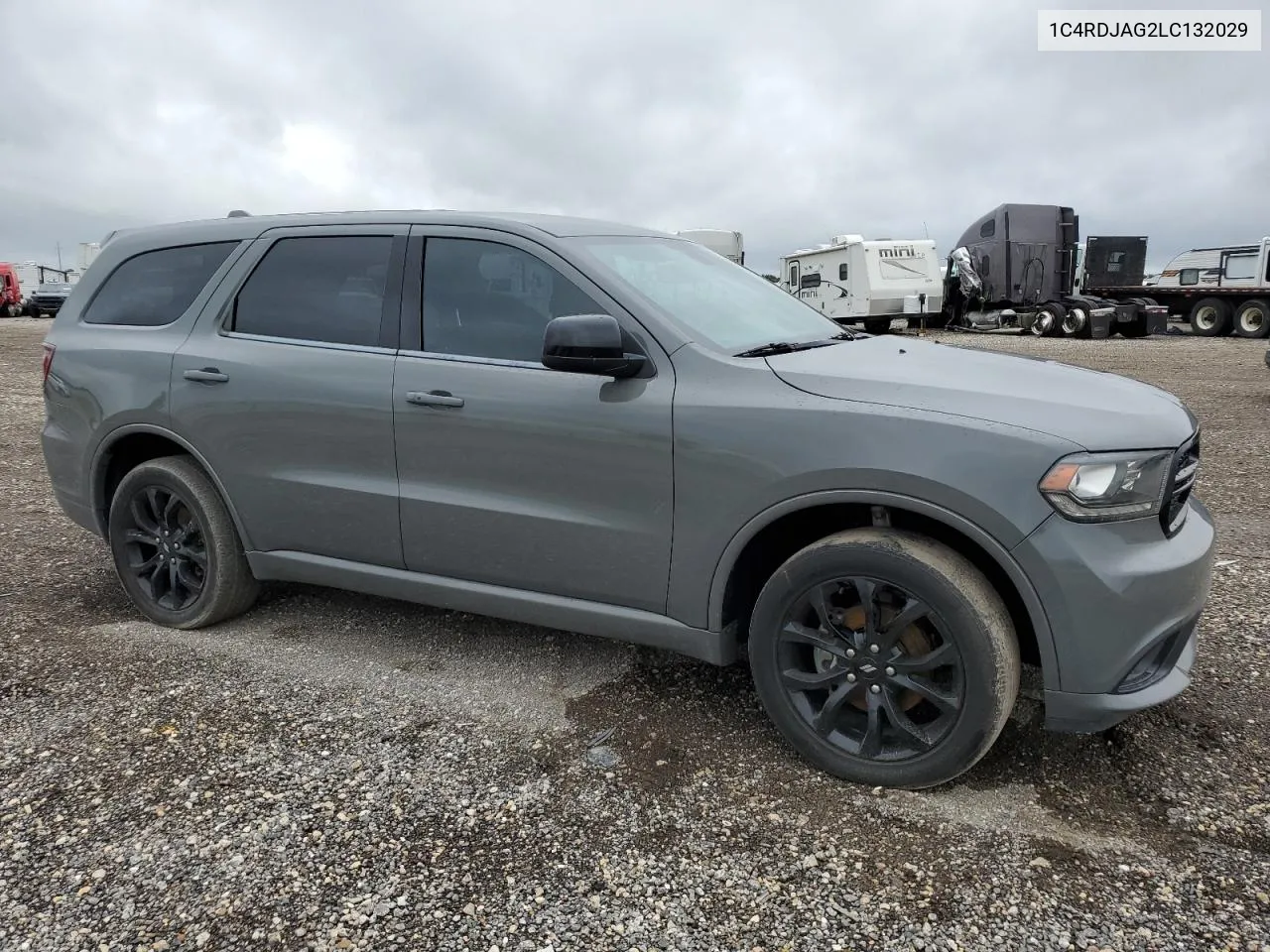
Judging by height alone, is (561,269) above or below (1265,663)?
above

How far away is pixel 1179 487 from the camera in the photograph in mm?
2668

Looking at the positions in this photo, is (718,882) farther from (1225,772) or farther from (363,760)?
(1225,772)

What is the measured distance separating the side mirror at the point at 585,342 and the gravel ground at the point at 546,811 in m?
1.28

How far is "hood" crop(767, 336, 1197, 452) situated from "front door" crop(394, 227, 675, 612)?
1.78 ft

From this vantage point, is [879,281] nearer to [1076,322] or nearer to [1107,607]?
[1076,322]

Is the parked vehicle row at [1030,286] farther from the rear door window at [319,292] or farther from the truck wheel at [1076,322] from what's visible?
the rear door window at [319,292]

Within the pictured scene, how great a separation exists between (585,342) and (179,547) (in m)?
2.32

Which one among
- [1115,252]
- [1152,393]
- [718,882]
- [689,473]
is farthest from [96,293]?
[1115,252]

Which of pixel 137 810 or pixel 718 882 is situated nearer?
pixel 718 882

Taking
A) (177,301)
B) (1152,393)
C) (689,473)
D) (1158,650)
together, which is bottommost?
(1158,650)

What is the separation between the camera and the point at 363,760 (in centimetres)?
304

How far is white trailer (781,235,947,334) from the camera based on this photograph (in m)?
24.5

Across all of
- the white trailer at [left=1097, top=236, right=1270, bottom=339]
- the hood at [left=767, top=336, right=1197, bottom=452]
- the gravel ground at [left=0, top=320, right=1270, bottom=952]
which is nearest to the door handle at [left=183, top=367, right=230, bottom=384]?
the gravel ground at [left=0, top=320, right=1270, bottom=952]

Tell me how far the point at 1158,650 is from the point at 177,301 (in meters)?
3.98
